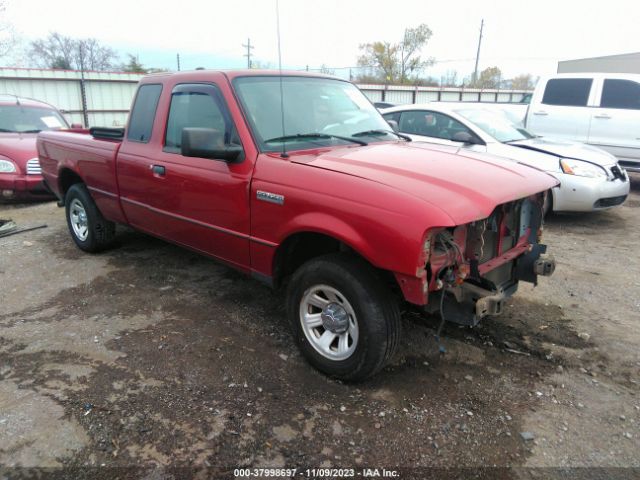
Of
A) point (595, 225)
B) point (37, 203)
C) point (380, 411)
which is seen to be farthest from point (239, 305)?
point (37, 203)

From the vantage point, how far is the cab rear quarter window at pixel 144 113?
4.36 meters

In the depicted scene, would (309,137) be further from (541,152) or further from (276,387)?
(541,152)

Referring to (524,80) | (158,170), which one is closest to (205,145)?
(158,170)

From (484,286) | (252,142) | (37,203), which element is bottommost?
(37,203)

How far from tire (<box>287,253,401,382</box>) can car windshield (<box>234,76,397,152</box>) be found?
1.04m

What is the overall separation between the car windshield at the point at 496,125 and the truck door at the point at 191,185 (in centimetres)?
464

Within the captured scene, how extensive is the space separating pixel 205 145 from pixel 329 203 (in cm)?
100

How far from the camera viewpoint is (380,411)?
2.86m

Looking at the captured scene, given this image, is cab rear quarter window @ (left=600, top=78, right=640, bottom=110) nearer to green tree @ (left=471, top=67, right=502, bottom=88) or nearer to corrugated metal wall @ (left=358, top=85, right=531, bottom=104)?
corrugated metal wall @ (left=358, top=85, right=531, bottom=104)

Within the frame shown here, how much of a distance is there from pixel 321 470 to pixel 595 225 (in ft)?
19.9

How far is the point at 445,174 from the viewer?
116 inches

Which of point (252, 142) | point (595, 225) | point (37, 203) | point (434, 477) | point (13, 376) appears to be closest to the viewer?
point (434, 477)

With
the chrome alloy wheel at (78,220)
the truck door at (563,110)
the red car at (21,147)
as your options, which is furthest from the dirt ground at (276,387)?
the truck door at (563,110)

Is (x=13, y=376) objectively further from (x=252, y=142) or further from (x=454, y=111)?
(x=454, y=111)
